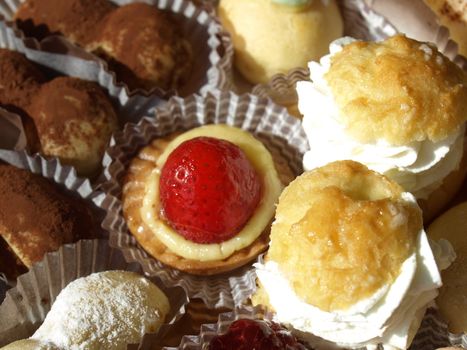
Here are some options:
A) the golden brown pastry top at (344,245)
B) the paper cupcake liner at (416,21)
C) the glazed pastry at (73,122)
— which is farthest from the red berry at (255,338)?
the paper cupcake liner at (416,21)

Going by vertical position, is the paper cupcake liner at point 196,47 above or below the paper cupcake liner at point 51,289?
above

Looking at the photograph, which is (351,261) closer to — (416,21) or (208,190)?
(208,190)

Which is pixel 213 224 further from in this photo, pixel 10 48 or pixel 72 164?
pixel 10 48

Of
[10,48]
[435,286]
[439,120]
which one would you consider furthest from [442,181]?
[10,48]

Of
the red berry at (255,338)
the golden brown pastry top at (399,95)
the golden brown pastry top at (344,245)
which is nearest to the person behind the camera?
the golden brown pastry top at (344,245)

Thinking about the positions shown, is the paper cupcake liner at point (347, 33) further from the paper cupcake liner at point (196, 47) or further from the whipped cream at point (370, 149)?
the whipped cream at point (370, 149)

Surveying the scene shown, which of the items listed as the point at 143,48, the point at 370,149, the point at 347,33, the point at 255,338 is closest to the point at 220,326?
the point at 255,338
